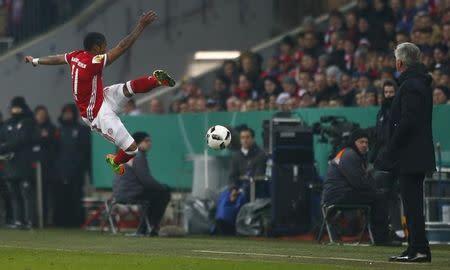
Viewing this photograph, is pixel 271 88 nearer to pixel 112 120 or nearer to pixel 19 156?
pixel 19 156

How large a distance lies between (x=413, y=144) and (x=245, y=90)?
11.3 m

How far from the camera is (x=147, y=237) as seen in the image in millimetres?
22219

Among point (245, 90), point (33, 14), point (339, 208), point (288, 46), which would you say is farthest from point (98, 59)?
point (33, 14)

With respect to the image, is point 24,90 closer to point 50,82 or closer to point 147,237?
point 50,82

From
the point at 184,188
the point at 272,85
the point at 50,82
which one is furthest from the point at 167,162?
the point at 50,82

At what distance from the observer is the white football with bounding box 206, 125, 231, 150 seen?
20453 millimetres

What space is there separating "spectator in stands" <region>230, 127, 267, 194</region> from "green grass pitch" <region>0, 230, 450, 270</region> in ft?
4.65

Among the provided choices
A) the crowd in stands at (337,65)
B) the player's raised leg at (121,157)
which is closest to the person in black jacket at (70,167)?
the crowd in stands at (337,65)

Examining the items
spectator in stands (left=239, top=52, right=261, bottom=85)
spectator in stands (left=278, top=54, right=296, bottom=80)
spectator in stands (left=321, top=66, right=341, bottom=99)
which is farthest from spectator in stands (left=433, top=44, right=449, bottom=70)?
spectator in stands (left=239, top=52, right=261, bottom=85)

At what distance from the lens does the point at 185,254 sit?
17.4 metres

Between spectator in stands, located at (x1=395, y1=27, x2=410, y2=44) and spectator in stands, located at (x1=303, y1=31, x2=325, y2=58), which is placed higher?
spectator in stands, located at (x1=303, y1=31, x2=325, y2=58)

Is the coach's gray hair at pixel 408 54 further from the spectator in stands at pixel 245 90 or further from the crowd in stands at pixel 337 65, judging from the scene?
the spectator in stands at pixel 245 90

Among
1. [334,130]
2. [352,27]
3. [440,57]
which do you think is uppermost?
[352,27]

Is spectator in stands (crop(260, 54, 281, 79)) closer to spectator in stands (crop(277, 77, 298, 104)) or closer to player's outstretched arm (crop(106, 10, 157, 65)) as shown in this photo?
spectator in stands (crop(277, 77, 298, 104))
